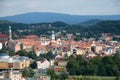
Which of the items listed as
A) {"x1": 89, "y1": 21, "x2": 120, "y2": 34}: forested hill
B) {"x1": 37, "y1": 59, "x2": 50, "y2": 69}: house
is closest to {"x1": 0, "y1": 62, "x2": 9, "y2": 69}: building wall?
{"x1": 37, "y1": 59, "x2": 50, "y2": 69}: house

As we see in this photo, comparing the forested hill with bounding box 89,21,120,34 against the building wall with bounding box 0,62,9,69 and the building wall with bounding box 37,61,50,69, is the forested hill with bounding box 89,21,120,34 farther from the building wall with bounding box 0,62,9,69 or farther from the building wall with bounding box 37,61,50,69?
the building wall with bounding box 0,62,9,69

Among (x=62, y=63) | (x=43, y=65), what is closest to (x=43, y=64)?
(x=43, y=65)

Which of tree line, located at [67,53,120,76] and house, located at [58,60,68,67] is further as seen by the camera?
house, located at [58,60,68,67]

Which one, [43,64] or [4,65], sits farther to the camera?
[43,64]

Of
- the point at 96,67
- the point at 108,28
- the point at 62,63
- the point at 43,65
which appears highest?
the point at 96,67

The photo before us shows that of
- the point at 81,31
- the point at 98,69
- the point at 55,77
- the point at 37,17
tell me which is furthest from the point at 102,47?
the point at 37,17

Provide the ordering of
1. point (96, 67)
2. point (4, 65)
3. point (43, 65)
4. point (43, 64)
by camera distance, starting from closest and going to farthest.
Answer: point (96, 67)
point (4, 65)
point (43, 65)
point (43, 64)

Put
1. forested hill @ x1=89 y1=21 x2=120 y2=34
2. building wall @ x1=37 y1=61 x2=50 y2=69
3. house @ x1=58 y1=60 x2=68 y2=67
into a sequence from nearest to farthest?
house @ x1=58 y1=60 x2=68 y2=67 < building wall @ x1=37 y1=61 x2=50 y2=69 < forested hill @ x1=89 y1=21 x2=120 y2=34

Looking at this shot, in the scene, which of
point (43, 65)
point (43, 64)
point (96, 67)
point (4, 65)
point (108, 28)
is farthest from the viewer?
point (108, 28)

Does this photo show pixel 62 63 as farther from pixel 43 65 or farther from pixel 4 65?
pixel 4 65

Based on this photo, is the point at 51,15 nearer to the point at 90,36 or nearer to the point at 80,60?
the point at 90,36

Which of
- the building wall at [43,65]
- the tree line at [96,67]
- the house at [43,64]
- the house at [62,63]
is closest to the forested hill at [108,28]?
the house at [43,64]
